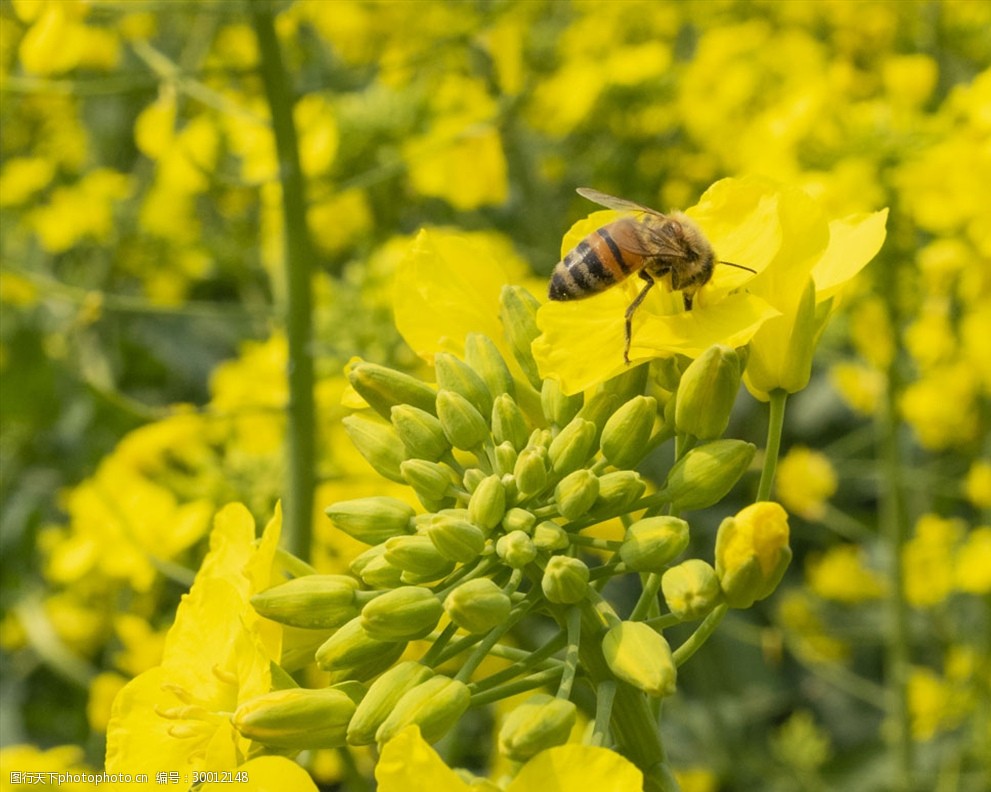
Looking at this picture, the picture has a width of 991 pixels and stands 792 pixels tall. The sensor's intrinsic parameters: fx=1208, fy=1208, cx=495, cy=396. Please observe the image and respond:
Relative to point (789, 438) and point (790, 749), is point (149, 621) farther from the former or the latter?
point (789, 438)

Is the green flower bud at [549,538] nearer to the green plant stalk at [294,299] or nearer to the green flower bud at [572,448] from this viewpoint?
the green flower bud at [572,448]

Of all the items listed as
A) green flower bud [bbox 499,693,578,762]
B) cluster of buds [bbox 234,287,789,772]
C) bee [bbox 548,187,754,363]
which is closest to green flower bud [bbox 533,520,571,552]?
cluster of buds [bbox 234,287,789,772]

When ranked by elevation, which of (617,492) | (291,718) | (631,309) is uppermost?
(631,309)

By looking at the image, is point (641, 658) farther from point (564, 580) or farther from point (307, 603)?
point (307, 603)

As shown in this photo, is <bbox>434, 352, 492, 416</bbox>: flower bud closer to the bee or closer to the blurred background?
the bee

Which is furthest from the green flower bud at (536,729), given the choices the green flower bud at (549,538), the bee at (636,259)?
the bee at (636,259)

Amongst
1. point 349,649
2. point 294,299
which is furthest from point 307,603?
point 294,299

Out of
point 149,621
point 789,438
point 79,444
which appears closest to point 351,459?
point 149,621
